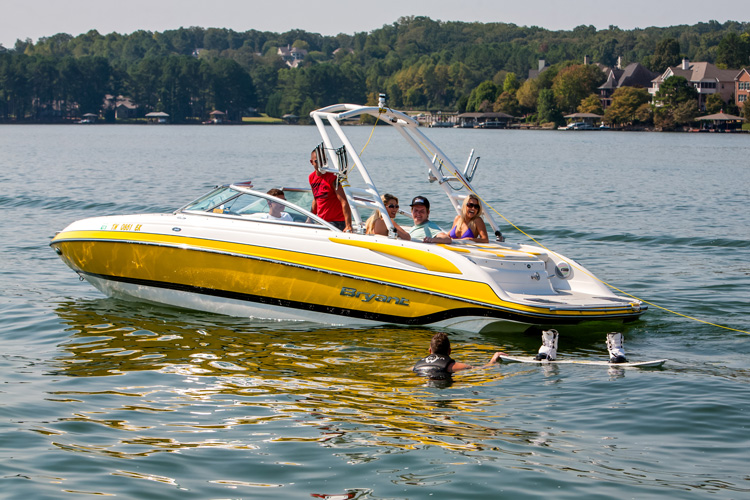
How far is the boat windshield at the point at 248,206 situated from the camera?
11.0 meters

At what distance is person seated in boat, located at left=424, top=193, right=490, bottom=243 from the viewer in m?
11.0

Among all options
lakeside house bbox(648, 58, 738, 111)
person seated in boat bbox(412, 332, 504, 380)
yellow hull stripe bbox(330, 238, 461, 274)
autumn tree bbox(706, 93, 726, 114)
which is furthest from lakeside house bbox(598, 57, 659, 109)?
person seated in boat bbox(412, 332, 504, 380)

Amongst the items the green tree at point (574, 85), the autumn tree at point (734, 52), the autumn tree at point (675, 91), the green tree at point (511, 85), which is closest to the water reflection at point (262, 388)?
the autumn tree at point (675, 91)

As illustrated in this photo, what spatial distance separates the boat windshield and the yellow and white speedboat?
0.05 ft

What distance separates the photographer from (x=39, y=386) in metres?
8.62

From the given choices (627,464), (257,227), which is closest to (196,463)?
(627,464)

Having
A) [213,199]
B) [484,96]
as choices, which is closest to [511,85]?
[484,96]

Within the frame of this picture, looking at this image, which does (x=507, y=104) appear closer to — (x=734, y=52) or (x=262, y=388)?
(x=734, y=52)

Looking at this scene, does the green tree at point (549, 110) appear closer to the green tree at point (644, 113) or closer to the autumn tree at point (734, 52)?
the green tree at point (644, 113)

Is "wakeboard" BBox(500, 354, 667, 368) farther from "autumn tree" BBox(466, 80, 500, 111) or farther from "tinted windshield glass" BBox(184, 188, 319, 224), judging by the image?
"autumn tree" BBox(466, 80, 500, 111)

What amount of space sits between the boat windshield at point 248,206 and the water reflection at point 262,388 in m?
1.37

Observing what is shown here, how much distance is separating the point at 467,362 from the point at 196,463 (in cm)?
369

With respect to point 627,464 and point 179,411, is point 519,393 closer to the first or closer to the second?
point 627,464

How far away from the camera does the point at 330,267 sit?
10344 mm
